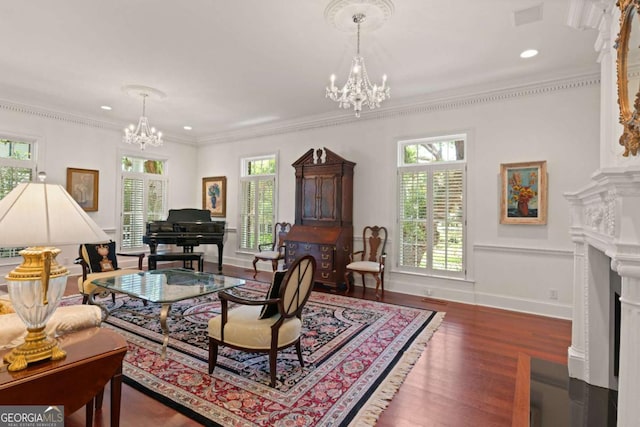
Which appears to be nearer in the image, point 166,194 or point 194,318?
point 194,318

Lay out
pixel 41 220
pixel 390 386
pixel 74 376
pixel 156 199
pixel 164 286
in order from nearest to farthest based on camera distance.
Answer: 1. pixel 41 220
2. pixel 74 376
3. pixel 390 386
4. pixel 164 286
5. pixel 156 199

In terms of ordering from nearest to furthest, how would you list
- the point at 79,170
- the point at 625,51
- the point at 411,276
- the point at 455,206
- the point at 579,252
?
the point at 625,51
the point at 579,252
the point at 455,206
the point at 411,276
the point at 79,170

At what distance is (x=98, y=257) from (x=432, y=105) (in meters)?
5.33

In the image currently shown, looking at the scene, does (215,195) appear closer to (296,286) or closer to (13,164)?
(13,164)

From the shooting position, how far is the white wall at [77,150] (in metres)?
5.56

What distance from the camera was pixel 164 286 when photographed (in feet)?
11.6

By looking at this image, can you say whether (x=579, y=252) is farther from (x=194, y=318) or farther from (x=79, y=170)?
(x=79, y=170)

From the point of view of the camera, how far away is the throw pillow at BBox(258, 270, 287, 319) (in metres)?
2.47

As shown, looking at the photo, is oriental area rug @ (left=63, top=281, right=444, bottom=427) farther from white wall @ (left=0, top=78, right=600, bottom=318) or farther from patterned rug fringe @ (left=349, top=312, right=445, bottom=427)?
white wall @ (left=0, top=78, right=600, bottom=318)

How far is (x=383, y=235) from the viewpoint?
5469 mm

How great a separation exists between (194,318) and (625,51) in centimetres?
450

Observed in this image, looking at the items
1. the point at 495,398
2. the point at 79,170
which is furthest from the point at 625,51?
the point at 79,170

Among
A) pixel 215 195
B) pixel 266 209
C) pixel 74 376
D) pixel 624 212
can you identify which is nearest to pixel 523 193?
pixel 624 212

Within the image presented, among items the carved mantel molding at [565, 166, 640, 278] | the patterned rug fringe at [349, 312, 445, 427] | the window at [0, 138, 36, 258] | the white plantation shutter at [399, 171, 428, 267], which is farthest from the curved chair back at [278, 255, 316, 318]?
the window at [0, 138, 36, 258]
